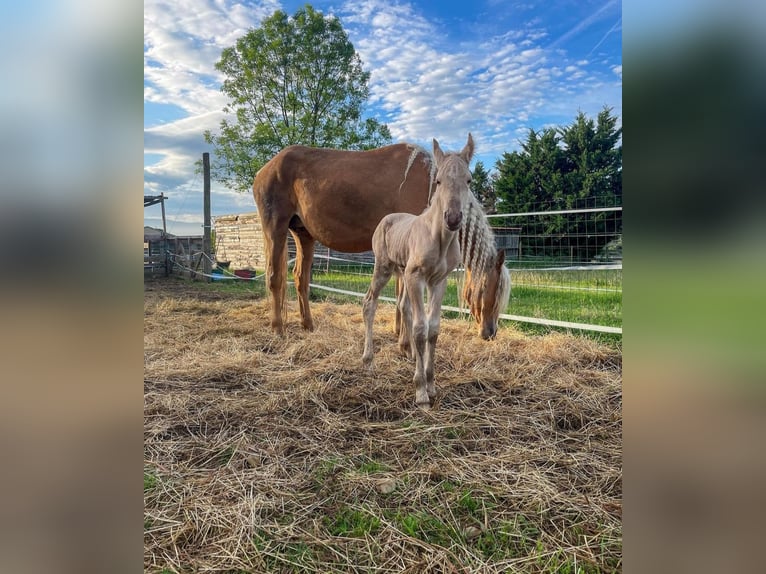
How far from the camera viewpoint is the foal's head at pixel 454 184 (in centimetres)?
242

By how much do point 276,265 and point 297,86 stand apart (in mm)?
7007

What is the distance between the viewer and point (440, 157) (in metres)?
2.66

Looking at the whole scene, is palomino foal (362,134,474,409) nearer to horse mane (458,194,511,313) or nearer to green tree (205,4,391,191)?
horse mane (458,194,511,313)

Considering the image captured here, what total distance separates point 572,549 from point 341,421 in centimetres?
144

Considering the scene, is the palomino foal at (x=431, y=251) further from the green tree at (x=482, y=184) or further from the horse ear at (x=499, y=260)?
the green tree at (x=482, y=184)

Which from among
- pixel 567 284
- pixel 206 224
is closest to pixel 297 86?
pixel 206 224

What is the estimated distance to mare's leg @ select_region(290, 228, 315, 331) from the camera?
5.13m

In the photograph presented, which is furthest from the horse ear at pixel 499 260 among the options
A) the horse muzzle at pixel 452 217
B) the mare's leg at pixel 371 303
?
the horse muzzle at pixel 452 217

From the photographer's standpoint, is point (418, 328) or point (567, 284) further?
point (567, 284)

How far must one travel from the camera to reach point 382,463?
199cm

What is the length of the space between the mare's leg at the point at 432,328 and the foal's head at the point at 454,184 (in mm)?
672

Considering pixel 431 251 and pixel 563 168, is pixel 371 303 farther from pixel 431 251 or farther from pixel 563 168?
pixel 563 168
